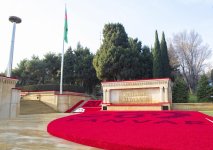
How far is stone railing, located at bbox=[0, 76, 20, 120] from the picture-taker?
12188mm

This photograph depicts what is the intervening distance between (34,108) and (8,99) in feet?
22.5

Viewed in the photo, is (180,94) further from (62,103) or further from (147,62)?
(62,103)

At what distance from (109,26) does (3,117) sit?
19803 mm

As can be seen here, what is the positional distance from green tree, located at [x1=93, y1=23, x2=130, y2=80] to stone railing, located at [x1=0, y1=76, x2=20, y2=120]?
14288 millimetres

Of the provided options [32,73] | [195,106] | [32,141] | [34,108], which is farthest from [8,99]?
[32,73]

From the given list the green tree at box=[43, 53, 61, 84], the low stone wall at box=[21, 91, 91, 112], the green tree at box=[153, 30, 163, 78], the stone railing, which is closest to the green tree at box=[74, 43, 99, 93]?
the green tree at box=[43, 53, 61, 84]

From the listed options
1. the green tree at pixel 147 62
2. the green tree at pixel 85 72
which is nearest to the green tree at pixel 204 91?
the green tree at pixel 147 62

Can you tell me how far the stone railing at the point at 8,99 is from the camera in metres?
12.2

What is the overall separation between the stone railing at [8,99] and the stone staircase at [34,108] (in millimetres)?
4805

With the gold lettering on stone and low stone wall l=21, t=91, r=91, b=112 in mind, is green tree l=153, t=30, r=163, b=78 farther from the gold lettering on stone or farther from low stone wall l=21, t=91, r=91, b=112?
low stone wall l=21, t=91, r=91, b=112

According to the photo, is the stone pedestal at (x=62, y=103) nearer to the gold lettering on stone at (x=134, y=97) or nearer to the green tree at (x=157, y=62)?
the gold lettering on stone at (x=134, y=97)

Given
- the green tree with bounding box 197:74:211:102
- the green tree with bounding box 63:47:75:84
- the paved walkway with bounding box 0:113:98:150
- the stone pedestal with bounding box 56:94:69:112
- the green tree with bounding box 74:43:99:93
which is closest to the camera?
the paved walkway with bounding box 0:113:98:150

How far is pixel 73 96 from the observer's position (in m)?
21.8

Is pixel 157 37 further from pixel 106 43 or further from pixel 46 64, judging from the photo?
pixel 46 64
